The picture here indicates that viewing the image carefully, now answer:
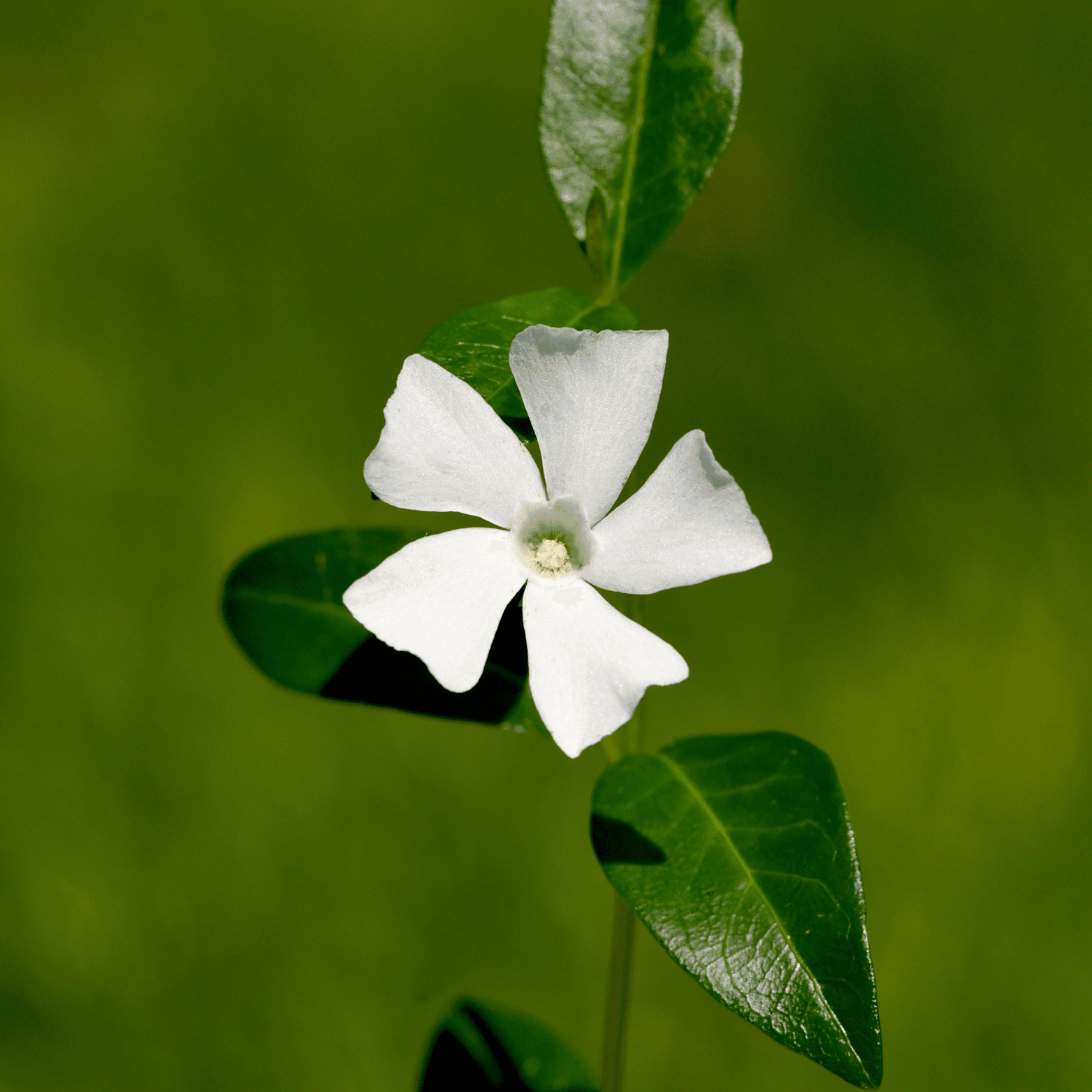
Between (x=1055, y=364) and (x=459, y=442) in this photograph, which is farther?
(x=1055, y=364)

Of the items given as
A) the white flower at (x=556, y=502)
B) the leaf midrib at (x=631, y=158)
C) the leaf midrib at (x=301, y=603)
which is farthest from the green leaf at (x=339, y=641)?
the leaf midrib at (x=631, y=158)

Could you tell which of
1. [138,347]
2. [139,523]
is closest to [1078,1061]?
[139,523]

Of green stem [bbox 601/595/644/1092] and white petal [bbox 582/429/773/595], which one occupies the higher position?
white petal [bbox 582/429/773/595]

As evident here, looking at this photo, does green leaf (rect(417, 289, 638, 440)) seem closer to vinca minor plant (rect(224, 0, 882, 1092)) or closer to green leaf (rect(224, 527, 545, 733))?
vinca minor plant (rect(224, 0, 882, 1092))

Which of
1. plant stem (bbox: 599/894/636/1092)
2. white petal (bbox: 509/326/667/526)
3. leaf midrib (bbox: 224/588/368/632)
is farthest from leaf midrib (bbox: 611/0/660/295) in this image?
plant stem (bbox: 599/894/636/1092)

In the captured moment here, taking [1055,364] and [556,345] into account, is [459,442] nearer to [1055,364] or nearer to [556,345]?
[556,345]

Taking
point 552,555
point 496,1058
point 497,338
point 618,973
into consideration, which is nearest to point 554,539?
point 552,555
